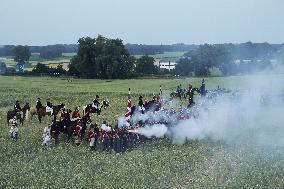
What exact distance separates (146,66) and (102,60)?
10.4 m

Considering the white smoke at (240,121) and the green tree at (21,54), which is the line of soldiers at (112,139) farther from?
the green tree at (21,54)

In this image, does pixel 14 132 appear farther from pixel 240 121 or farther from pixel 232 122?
pixel 240 121

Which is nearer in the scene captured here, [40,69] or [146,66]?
[40,69]

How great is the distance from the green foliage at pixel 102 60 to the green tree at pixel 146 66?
3.74m

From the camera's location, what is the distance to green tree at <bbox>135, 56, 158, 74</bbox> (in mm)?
79250

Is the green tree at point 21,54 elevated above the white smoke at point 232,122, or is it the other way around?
the green tree at point 21,54

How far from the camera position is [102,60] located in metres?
72.3

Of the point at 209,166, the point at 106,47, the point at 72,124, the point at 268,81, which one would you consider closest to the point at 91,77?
the point at 106,47

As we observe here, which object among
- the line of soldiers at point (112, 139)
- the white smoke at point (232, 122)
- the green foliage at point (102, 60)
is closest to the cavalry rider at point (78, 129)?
the line of soldiers at point (112, 139)

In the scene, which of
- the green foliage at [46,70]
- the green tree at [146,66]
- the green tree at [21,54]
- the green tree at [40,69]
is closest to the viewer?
the green foliage at [46,70]

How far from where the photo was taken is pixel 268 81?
38.3 meters

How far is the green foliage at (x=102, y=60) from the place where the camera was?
72.7 meters

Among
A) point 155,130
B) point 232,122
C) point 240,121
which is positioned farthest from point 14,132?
point 240,121

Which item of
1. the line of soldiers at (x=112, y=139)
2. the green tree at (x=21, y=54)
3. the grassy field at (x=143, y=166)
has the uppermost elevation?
the green tree at (x=21, y=54)
